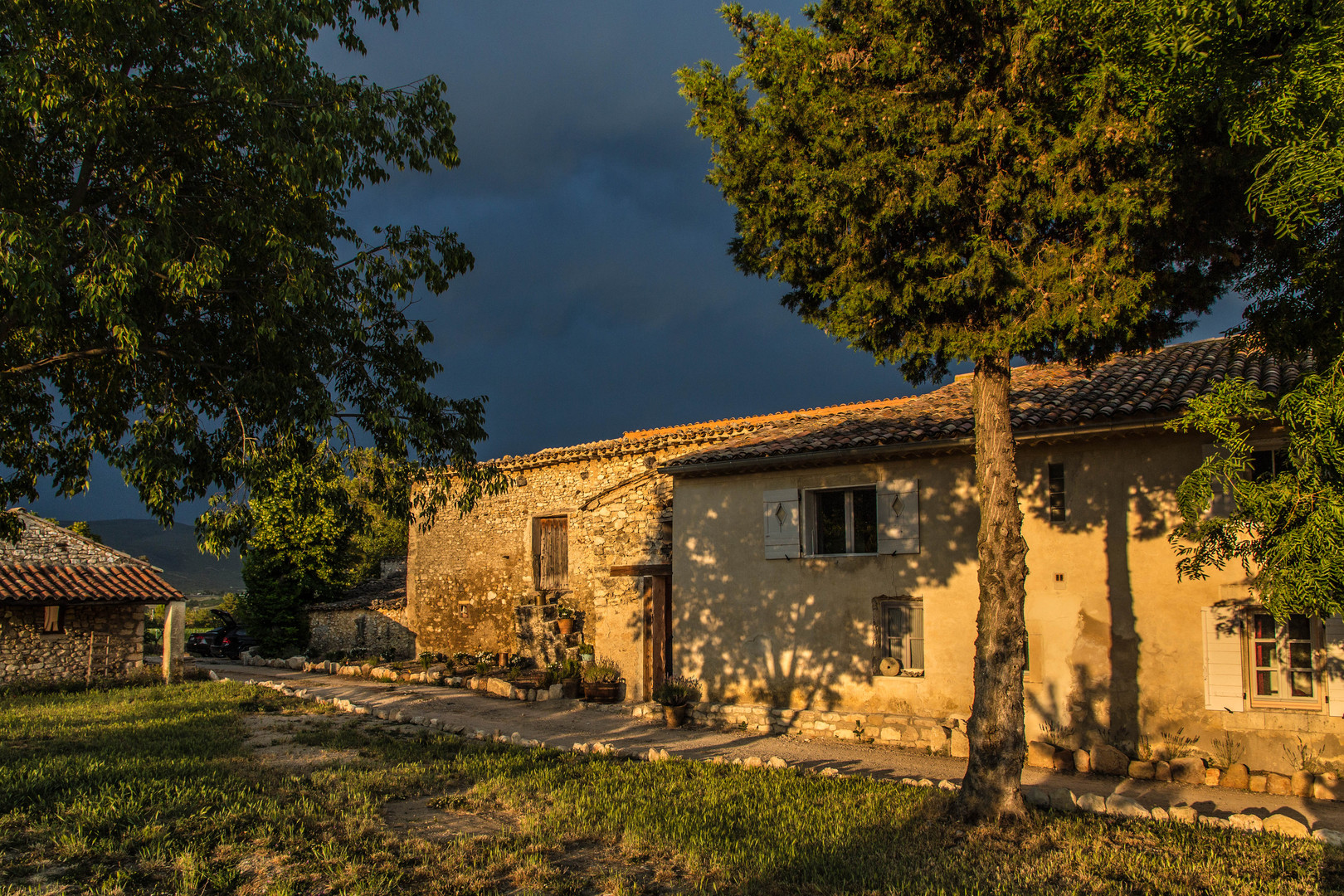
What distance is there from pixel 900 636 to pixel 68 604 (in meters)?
17.5

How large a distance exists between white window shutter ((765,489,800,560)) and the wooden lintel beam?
259 centimetres

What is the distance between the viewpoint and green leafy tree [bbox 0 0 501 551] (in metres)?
7.05

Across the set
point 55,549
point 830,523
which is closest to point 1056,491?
point 830,523

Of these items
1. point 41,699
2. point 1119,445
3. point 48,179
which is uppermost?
point 48,179

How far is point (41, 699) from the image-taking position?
16.3 m

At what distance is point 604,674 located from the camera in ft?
53.9

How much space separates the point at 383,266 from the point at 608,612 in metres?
9.44

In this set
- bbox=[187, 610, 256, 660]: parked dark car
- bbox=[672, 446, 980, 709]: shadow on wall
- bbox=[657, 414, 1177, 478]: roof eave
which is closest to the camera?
bbox=[657, 414, 1177, 478]: roof eave

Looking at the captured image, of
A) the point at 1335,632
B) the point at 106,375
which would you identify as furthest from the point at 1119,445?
the point at 106,375

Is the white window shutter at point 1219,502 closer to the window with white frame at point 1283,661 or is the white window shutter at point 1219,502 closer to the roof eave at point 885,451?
the roof eave at point 885,451

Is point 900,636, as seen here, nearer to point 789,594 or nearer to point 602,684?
point 789,594

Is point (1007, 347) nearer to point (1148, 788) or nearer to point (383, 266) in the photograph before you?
point (1148, 788)

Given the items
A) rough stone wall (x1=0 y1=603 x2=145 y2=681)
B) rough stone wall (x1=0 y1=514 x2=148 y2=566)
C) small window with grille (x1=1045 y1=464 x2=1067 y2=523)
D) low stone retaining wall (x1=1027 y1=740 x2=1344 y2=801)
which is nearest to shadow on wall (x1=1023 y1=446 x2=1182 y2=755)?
small window with grille (x1=1045 y1=464 x2=1067 y2=523)

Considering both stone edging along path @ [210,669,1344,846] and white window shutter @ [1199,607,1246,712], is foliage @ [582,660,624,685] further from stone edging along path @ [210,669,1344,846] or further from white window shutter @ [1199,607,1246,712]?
white window shutter @ [1199,607,1246,712]
